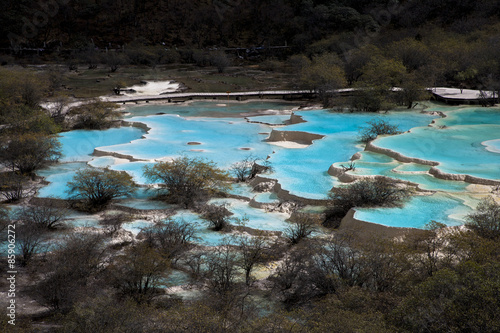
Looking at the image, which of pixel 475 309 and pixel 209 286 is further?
pixel 209 286

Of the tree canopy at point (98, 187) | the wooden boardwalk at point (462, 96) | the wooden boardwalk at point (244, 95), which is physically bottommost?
the tree canopy at point (98, 187)

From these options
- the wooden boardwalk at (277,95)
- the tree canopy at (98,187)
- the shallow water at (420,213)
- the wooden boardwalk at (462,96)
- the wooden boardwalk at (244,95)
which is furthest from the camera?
the wooden boardwalk at (244,95)

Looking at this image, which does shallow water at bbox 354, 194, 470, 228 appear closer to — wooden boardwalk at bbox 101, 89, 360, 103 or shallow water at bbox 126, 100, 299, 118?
shallow water at bbox 126, 100, 299, 118

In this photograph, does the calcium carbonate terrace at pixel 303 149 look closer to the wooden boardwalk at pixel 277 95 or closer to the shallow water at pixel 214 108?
the shallow water at pixel 214 108

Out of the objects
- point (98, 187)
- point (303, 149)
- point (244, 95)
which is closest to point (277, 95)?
point (244, 95)

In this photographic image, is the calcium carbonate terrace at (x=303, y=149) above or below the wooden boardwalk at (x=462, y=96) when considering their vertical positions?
below

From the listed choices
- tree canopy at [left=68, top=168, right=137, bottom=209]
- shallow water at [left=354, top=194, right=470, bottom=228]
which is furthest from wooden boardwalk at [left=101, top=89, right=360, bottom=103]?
shallow water at [left=354, top=194, right=470, bottom=228]

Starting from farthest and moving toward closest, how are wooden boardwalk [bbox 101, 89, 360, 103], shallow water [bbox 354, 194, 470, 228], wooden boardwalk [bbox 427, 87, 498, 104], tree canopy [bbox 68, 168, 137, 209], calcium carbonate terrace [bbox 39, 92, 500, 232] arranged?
wooden boardwalk [bbox 101, 89, 360, 103] < wooden boardwalk [bbox 427, 87, 498, 104] < tree canopy [bbox 68, 168, 137, 209] < calcium carbonate terrace [bbox 39, 92, 500, 232] < shallow water [bbox 354, 194, 470, 228]

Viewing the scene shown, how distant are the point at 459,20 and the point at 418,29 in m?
3.94

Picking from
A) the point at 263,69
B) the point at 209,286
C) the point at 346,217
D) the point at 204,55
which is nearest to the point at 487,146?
the point at 346,217

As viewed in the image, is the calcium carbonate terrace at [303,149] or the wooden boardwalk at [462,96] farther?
the wooden boardwalk at [462,96]

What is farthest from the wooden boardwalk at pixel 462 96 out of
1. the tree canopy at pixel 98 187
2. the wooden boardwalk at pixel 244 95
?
the tree canopy at pixel 98 187

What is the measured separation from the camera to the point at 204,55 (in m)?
51.6

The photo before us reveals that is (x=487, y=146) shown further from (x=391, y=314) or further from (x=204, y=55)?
(x=204, y=55)
